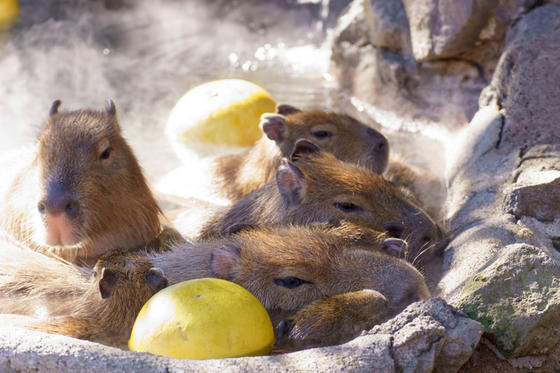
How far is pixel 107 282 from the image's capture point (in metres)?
3.29

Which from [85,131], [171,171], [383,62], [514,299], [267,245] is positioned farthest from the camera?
[383,62]

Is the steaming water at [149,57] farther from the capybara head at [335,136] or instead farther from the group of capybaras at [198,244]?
the group of capybaras at [198,244]

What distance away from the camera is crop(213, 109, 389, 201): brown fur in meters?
5.44

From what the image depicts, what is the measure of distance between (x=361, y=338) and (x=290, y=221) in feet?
5.02

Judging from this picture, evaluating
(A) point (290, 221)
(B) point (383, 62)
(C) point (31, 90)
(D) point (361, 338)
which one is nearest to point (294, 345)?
(D) point (361, 338)

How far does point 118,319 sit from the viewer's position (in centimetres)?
331

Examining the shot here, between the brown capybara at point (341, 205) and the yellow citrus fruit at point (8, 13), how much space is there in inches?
274

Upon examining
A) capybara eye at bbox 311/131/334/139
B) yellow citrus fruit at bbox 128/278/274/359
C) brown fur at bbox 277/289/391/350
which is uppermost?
yellow citrus fruit at bbox 128/278/274/359

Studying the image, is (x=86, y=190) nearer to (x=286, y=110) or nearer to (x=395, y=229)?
(x=395, y=229)

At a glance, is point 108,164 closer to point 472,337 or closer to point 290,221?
point 290,221

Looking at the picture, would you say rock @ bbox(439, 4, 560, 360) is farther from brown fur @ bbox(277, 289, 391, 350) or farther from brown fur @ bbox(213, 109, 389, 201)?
brown fur @ bbox(213, 109, 389, 201)

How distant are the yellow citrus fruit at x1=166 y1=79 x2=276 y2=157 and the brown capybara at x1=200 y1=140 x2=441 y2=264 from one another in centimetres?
149

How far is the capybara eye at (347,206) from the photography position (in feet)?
14.1

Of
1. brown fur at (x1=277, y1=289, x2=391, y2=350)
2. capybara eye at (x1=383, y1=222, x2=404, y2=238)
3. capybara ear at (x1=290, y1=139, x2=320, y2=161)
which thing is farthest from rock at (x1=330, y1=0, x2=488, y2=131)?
brown fur at (x1=277, y1=289, x2=391, y2=350)
